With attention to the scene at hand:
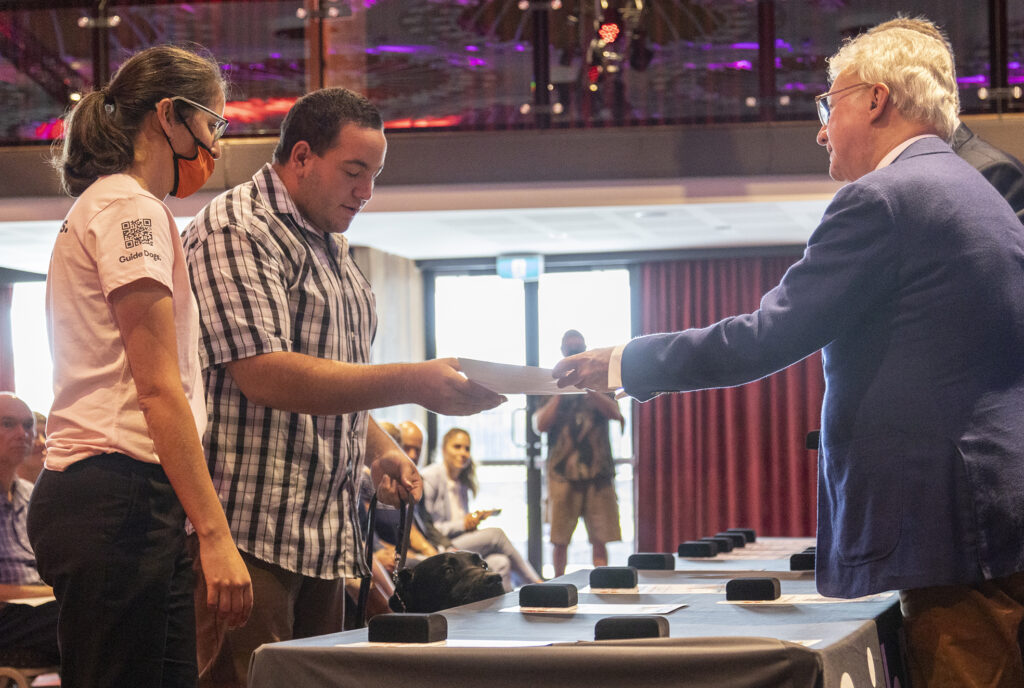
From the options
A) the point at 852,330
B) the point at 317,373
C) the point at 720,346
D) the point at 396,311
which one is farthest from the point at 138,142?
the point at 396,311

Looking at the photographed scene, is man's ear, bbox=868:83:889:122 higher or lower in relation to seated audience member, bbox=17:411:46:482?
higher

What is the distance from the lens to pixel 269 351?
71.9 inches

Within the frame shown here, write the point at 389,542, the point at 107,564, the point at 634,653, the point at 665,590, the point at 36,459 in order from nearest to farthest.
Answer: the point at 634,653 → the point at 107,564 → the point at 665,590 → the point at 36,459 → the point at 389,542

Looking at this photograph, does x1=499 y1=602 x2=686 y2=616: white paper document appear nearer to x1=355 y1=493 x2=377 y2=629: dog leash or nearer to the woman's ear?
x1=355 y1=493 x2=377 y2=629: dog leash

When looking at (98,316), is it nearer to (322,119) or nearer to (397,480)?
(322,119)

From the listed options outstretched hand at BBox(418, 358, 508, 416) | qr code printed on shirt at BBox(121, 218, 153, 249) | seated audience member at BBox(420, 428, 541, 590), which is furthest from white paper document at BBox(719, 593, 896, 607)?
seated audience member at BBox(420, 428, 541, 590)

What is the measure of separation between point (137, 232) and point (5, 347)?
9.13 metres

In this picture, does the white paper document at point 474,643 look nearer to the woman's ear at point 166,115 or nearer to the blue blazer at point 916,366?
the blue blazer at point 916,366

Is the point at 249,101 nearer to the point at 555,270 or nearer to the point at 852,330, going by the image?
the point at 555,270

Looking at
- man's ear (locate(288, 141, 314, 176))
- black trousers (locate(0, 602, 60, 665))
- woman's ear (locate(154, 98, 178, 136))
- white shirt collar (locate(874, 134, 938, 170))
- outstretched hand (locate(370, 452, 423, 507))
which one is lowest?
black trousers (locate(0, 602, 60, 665))

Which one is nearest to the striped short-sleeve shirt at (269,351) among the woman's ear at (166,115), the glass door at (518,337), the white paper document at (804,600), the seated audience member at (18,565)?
the woman's ear at (166,115)

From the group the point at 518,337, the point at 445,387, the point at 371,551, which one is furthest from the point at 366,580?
the point at 518,337

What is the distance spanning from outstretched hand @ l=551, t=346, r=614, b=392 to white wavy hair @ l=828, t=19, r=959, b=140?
0.57 metres

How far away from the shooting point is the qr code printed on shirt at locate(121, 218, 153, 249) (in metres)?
1.48
